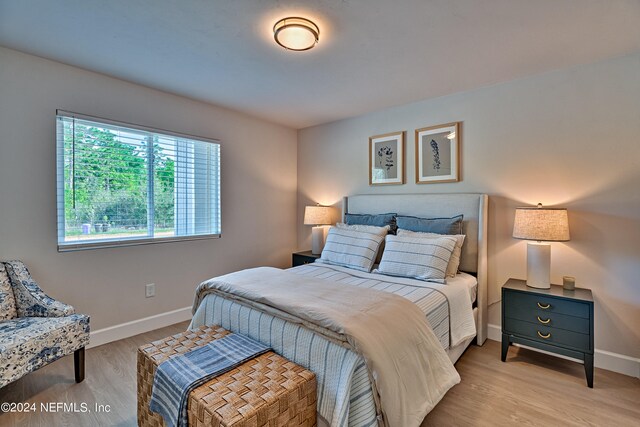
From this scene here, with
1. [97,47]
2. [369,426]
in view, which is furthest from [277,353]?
[97,47]

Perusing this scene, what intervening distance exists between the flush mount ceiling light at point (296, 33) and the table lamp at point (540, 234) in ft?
6.80

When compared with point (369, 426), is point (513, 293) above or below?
above

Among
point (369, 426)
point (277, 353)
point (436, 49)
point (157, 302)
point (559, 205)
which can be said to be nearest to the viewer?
point (369, 426)

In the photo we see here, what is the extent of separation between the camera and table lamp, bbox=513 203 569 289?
88.9 inches

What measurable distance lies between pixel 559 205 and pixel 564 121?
700mm

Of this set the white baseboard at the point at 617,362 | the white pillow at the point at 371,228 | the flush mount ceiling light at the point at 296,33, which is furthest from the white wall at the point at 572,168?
the flush mount ceiling light at the point at 296,33

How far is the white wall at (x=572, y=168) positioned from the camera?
7.38ft

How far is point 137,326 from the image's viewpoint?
287 centimetres

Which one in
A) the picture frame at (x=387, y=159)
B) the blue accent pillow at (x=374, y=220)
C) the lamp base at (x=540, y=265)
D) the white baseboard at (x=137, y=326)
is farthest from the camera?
the picture frame at (x=387, y=159)

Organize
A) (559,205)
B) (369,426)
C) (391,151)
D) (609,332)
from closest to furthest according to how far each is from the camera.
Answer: (369,426)
(609,332)
(559,205)
(391,151)

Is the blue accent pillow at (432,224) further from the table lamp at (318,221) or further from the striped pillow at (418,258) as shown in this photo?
the table lamp at (318,221)

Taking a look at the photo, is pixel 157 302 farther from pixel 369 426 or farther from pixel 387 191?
pixel 387 191

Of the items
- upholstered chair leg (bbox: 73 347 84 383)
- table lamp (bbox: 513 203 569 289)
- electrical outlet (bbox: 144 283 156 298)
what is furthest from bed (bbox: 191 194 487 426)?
electrical outlet (bbox: 144 283 156 298)

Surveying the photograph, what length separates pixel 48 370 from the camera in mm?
2234
